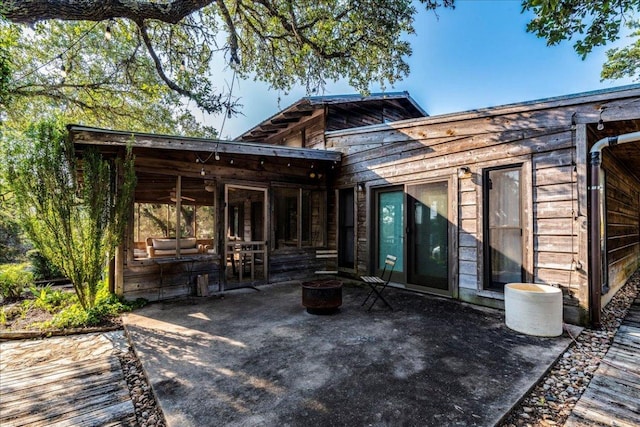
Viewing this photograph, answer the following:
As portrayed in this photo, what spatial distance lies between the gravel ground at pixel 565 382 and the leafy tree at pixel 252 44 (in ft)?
16.2

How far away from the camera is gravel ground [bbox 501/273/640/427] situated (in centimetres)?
198

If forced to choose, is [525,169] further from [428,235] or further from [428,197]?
[428,235]

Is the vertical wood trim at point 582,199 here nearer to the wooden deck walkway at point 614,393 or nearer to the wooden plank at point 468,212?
the wooden deck walkway at point 614,393

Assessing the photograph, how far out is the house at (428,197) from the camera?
366cm

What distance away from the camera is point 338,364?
8.69 ft

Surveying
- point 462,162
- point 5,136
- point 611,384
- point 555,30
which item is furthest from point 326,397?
point 555,30

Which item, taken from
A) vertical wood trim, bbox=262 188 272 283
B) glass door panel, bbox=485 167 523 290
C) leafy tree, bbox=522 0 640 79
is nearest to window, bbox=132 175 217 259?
vertical wood trim, bbox=262 188 272 283

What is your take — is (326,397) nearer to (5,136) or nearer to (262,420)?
(262,420)

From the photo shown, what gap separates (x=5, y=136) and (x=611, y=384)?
6.98 meters

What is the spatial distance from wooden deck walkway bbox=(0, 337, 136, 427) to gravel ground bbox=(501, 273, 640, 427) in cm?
273

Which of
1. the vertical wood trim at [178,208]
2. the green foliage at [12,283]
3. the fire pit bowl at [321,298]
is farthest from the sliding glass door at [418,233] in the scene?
the green foliage at [12,283]

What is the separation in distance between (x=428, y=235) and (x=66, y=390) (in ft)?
16.6

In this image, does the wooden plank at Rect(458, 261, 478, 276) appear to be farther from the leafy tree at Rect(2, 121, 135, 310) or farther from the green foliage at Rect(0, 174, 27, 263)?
the green foliage at Rect(0, 174, 27, 263)

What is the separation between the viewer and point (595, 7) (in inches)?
150
